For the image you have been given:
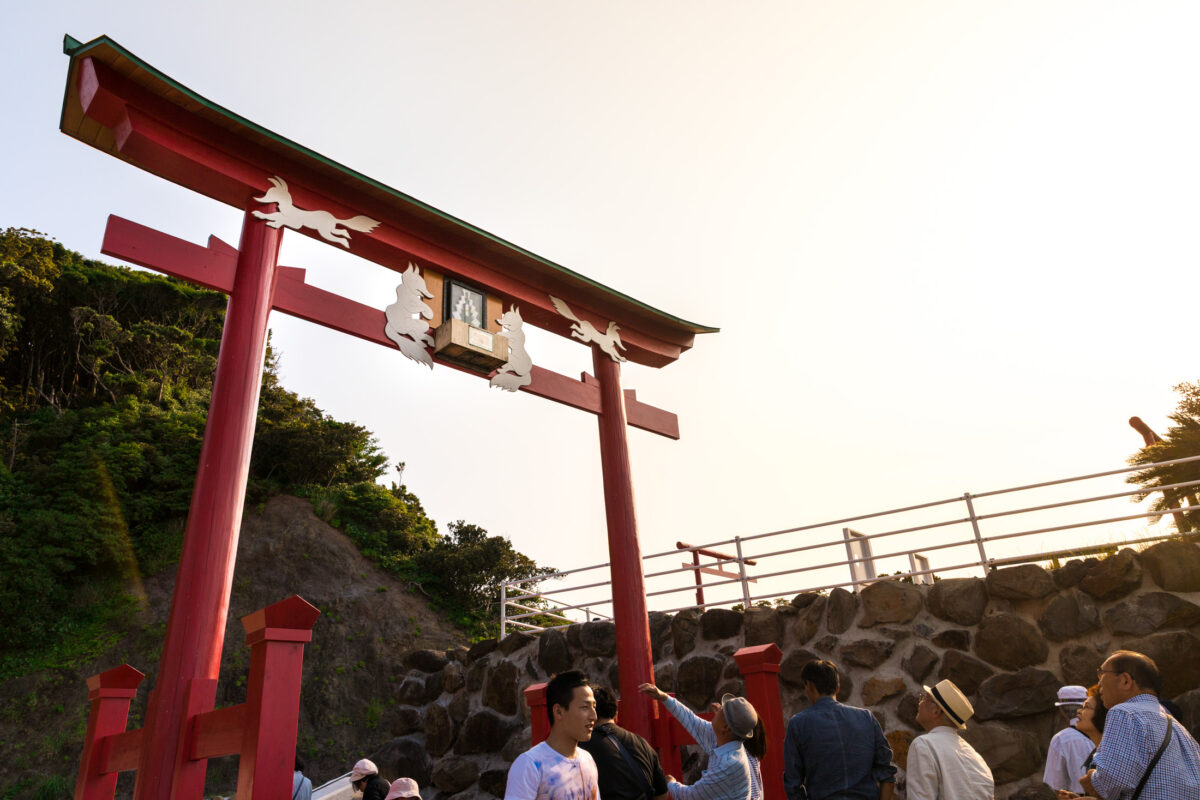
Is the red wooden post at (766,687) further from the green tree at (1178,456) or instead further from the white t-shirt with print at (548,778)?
the green tree at (1178,456)

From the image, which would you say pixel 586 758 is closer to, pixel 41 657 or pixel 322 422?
pixel 41 657

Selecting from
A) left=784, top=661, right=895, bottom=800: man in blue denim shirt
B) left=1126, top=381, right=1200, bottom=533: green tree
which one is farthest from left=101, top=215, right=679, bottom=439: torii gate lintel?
left=1126, top=381, right=1200, bottom=533: green tree

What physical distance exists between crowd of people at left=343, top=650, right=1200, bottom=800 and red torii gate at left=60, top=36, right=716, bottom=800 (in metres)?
1.20

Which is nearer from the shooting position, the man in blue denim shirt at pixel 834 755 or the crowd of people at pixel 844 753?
the crowd of people at pixel 844 753

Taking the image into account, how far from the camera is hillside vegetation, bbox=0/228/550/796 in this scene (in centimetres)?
1488

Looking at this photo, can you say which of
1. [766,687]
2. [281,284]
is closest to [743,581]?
[766,687]

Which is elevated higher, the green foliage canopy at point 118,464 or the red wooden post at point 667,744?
the green foliage canopy at point 118,464

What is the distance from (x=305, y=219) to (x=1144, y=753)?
5673 millimetres

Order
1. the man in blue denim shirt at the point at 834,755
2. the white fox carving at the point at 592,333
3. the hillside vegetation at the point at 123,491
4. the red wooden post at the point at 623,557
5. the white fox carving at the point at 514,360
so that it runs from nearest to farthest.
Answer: the man in blue denim shirt at the point at 834,755
the red wooden post at the point at 623,557
the white fox carving at the point at 514,360
the white fox carving at the point at 592,333
the hillside vegetation at the point at 123,491

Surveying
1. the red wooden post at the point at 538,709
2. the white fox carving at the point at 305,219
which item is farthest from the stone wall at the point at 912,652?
the white fox carving at the point at 305,219

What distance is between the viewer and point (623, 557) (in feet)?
22.2

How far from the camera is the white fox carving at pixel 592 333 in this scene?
735 centimetres

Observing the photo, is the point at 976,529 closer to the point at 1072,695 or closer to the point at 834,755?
the point at 1072,695

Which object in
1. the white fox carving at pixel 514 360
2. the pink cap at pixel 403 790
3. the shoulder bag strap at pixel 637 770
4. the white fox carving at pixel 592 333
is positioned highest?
the white fox carving at pixel 592 333
